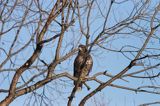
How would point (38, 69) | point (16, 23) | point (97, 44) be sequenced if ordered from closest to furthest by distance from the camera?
1. point (97, 44)
2. point (38, 69)
3. point (16, 23)

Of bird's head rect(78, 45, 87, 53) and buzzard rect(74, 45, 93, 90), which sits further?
bird's head rect(78, 45, 87, 53)

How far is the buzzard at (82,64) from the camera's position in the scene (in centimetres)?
589

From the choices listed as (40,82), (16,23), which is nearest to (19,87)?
(40,82)

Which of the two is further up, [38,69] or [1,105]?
[38,69]

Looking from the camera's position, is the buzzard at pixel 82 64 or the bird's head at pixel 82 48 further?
the bird's head at pixel 82 48

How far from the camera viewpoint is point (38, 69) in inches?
282

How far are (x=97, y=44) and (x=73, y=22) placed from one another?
19.4 inches

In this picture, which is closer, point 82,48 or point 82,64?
point 82,64

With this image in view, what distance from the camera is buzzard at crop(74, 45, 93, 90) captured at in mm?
5888

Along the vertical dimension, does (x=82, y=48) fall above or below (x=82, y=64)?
above

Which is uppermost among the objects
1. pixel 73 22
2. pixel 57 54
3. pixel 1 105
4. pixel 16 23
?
pixel 16 23

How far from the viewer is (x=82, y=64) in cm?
611

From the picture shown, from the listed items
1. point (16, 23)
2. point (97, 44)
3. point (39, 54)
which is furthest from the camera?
point (16, 23)

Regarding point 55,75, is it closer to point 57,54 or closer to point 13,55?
point 57,54
